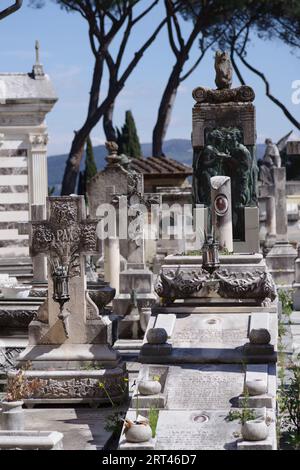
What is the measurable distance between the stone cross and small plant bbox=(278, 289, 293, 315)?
6508mm

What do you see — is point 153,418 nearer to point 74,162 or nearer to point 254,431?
point 254,431

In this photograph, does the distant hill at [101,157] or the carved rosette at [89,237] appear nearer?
the carved rosette at [89,237]

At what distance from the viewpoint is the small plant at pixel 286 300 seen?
19.4 m

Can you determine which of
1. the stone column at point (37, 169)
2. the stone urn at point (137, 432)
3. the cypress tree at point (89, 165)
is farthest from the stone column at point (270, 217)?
the stone urn at point (137, 432)

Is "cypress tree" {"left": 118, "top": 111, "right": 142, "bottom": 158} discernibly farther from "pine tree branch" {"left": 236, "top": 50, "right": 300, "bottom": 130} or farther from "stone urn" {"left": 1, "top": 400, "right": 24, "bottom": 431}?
"stone urn" {"left": 1, "top": 400, "right": 24, "bottom": 431}

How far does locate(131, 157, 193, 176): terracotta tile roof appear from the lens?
3969 centimetres

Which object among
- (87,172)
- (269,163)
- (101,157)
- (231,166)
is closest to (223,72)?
(231,166)

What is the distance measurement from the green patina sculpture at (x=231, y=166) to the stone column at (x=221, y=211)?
8.97ft

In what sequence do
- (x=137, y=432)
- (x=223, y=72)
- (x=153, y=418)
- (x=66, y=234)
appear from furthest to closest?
(x=223, y=72), (x=66, y=234), (x=153, y=418), (x=137, y=432)

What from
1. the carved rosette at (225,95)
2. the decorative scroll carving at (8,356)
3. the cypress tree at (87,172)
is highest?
the carved rosette at (225,95)

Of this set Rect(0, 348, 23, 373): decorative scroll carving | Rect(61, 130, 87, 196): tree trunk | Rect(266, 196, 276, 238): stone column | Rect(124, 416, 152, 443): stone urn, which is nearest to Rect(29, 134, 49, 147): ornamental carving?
Rect(266, 196, 276, 238): stone column

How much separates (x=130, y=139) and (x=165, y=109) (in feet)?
6.52

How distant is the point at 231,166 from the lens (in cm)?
1939

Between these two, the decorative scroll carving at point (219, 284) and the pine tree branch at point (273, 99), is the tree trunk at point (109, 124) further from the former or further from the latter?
the decorative scroll carving at point (219, 284)
